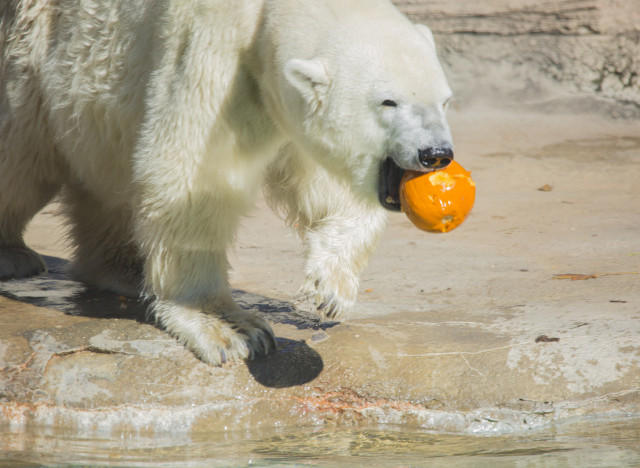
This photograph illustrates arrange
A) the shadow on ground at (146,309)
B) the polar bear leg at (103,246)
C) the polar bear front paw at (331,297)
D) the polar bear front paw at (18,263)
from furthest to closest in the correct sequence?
the polar bear front paw at (18,263) → the polar bear leg at (103,246) → the polar bear front paw at (331,297) → the shadow on ground at (146,309)

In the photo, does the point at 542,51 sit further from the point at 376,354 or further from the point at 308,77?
the point at 308,77

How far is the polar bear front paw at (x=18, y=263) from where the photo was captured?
412cm

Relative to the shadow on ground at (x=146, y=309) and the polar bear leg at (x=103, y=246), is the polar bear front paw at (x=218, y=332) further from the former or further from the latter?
the polar bear leg at (x=103, y=246)

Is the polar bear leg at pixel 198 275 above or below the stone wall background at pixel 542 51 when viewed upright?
above

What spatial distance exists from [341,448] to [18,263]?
7.40 ft

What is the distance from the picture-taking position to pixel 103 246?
13.4 ft

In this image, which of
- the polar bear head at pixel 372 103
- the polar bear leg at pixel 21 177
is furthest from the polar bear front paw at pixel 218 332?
the polar bear leg at pixel 21 177

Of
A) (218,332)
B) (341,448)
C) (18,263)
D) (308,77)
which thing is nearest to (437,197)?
(308,77)

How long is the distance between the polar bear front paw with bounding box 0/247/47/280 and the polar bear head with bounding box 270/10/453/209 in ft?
6.44

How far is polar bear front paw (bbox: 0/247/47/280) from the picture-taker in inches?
162

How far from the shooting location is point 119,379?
2.93 meters

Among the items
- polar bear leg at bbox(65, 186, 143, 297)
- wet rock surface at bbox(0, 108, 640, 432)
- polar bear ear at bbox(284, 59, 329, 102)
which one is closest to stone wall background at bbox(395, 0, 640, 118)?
wet rock surface at bbox(0, 108, 640, 432)

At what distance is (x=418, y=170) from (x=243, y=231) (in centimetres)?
292

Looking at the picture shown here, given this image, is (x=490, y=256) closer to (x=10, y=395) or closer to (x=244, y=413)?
(x=244, y=413)
